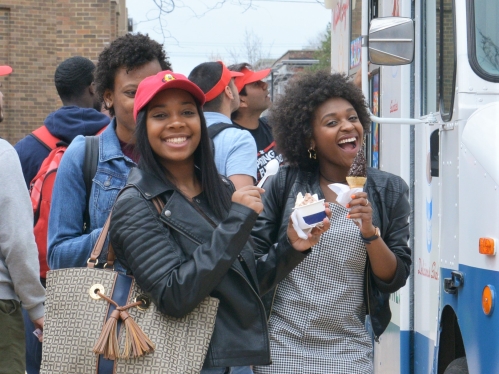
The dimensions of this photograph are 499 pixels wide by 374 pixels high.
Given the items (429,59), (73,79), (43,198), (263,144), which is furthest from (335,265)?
(263,144)

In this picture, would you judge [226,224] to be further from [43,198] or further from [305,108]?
[43,198]

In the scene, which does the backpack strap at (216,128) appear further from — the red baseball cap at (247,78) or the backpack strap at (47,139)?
the red baseball cap at (247,78)

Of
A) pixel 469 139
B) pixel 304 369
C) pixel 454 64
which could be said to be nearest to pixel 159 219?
pixel 304 369

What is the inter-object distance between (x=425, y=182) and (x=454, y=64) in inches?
31.2

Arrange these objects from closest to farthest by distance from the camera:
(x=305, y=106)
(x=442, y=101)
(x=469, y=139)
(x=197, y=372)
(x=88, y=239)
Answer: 1. (x=197, y=372)
2. (x=88, y=239)
3. (x=469, y=139)
4. (x=305, y=106)
5. (x=442, y=101)

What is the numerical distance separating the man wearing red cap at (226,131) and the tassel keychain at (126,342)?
159 centimetres

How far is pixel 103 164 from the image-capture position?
128 inches

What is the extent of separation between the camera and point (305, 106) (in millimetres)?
3520

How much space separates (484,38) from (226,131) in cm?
142

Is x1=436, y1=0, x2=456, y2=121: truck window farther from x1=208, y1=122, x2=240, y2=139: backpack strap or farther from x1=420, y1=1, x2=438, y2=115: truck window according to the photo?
x1=208, y1=122, x2=240, y2=139: backpack strap

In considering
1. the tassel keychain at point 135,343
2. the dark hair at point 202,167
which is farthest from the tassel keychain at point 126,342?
the dark hair at point 202,167

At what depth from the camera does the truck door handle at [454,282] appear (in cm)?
335

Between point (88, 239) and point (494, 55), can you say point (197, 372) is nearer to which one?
point (88, 239)

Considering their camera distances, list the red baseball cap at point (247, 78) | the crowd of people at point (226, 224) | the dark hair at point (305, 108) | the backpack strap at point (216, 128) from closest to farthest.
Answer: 1. the crowd of people at point (226, 224)
2. the dark hair at point (305, 108)
3. the backpack strap at point (216, 128)
4. the red baseball cap at point (247, 78)
